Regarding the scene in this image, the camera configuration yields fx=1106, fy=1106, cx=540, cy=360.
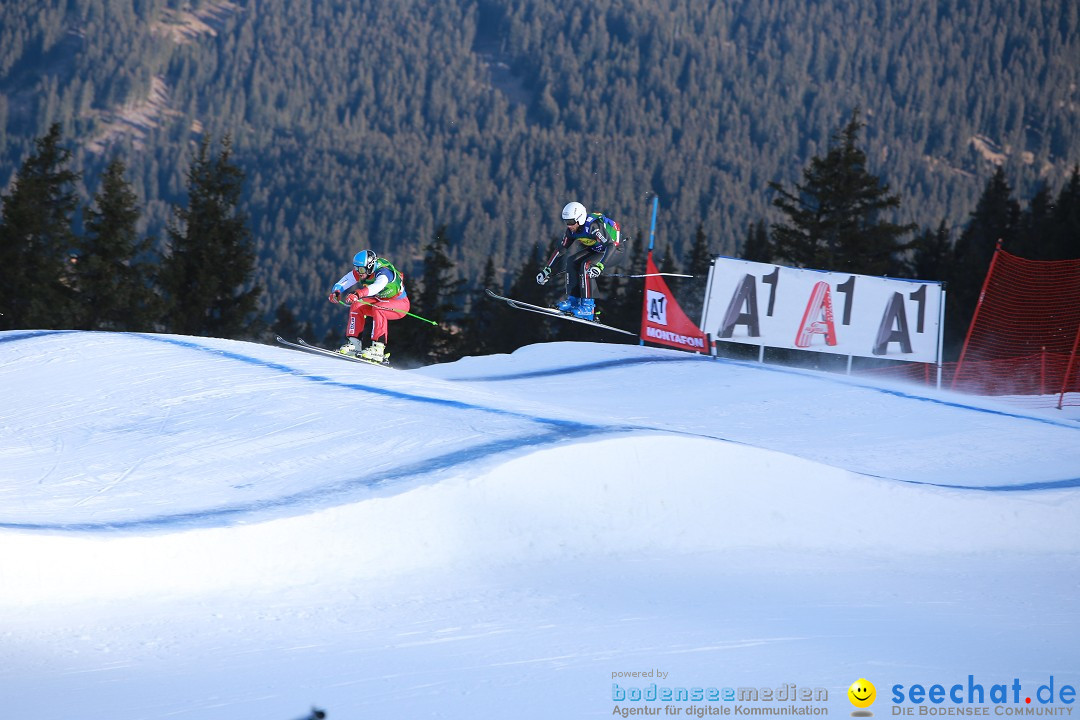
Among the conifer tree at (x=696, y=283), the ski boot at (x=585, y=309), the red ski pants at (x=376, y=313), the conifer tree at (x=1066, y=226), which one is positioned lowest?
the red ski pants at (x=376, y=313)

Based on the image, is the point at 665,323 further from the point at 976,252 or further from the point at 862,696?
the point at 976,252

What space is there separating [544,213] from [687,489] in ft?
535

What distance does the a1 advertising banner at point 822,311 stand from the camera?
15266mm

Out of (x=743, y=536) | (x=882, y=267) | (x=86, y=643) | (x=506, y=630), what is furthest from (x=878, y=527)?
(x=882, y=267)

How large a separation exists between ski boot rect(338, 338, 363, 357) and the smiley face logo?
8.31 m

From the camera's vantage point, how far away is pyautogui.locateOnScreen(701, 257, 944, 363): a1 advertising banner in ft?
50.1

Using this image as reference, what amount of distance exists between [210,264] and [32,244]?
17.2 feet

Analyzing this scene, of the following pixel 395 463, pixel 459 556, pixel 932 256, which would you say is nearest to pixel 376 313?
pixel 395 463

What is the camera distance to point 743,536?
6.99 m

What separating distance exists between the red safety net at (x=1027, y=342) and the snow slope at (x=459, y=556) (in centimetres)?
896

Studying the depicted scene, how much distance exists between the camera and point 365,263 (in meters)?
11.5

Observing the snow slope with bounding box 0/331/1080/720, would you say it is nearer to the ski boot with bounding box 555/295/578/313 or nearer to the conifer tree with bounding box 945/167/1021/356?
the ski boot with bounding box 555/295/578/313

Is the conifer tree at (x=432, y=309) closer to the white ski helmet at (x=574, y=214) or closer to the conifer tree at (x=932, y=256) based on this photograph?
the conifer tree at (x=932, y=256)

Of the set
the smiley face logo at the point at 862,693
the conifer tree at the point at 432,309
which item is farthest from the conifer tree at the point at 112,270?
the smiley face logo at the point at 862,693
